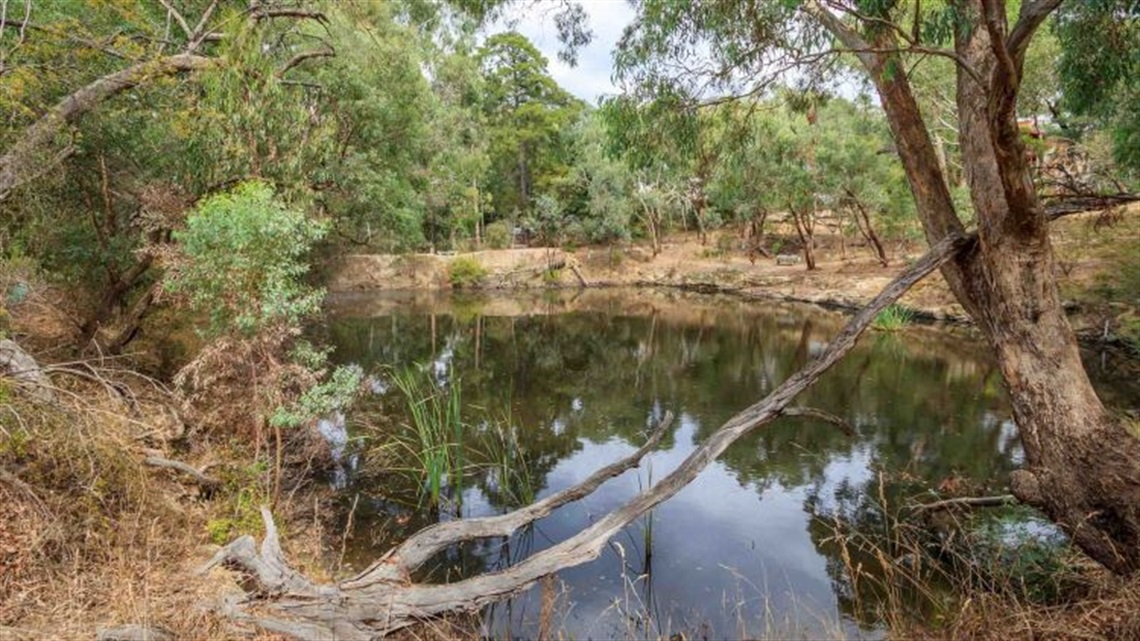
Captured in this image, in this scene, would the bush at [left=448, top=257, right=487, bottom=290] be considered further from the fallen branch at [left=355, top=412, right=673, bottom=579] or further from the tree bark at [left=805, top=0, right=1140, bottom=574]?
the fallen branch at [left=355, top=412, right=673, bottom=579]

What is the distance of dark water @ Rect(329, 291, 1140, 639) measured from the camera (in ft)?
15.6

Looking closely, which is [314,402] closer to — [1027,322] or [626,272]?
[1027,322]

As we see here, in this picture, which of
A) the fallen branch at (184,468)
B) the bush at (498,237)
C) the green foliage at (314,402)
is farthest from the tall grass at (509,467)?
the bush at (498,237)

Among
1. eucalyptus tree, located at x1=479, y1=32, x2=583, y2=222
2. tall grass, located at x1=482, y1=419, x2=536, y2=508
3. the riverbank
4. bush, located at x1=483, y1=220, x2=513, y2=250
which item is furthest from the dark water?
eucalyptus tree, located at x1=479, y1=32, x2=583, y2=222

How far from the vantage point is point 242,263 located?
5051 millimetres

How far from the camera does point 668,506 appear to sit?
649 centimetres

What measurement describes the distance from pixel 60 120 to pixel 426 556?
17.1ft

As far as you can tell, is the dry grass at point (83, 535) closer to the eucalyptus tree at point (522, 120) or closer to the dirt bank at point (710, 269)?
the dirt bank at point (710, 269)

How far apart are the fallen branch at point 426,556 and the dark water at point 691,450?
32 centimetres

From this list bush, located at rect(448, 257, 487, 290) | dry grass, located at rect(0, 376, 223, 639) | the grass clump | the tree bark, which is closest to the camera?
dry grass, located at rect(0, 376, 223, 639)

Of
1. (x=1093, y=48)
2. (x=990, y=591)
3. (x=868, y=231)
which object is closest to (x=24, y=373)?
(x=990, y=591)

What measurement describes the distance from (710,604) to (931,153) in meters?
3.50

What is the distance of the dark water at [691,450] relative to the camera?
4.77 m

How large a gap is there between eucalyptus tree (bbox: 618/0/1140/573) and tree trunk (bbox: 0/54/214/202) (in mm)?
5042
